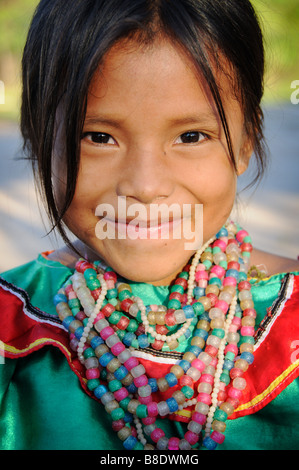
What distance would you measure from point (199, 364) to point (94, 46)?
617 millimetres

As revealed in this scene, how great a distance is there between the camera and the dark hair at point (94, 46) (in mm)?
818

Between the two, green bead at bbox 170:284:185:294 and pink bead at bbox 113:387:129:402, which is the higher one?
green bead at bbox 170:284:185:294

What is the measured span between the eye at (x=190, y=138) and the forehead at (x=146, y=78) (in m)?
0.06

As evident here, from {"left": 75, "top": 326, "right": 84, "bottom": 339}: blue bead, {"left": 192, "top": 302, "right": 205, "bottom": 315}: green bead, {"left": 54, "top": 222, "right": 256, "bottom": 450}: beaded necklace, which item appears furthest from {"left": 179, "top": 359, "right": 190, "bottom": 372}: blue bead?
{"left": 75, "top": 326, "right": 84, "bottom": 339}: blue bead

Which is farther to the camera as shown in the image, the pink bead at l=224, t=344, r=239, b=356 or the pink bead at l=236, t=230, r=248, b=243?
the pink bead at l=236, t=230, r=248, b=243

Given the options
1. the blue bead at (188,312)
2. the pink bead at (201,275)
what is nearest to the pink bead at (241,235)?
the pink bead at (201,275)

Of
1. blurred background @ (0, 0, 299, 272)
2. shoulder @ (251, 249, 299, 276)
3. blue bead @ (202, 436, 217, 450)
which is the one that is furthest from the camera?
blurred background @ (0, 0, 299, 272)

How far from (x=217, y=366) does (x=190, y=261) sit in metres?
0.25

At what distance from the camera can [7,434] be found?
3.08 ft

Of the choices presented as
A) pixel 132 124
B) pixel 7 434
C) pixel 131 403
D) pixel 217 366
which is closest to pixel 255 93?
pixel 132 124

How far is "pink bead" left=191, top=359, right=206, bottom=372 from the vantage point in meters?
0.98

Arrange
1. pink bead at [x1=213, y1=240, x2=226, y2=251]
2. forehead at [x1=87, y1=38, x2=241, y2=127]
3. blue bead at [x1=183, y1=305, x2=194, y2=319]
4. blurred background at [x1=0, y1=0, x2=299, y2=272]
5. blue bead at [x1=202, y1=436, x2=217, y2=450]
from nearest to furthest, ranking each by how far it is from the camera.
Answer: forehead at [x1=87, y1=38, x2=241, y2=127]
blue bead at [x1=202, y1=436, x2=217, y2=450]
blue bead at [x1=183, y1=305, x2=194, y2=319]
pink bead at [x1=213, y1=240, x2=226, y2=251]
blurred background at [x1=0, y1=0, x2=299, y2=272]

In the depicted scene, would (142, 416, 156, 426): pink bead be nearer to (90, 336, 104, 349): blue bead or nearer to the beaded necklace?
the beaded necklace

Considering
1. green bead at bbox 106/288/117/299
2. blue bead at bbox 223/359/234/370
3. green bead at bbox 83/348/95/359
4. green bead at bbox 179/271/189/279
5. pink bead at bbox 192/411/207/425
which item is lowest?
pink bead at bbox 192/411/207/425
